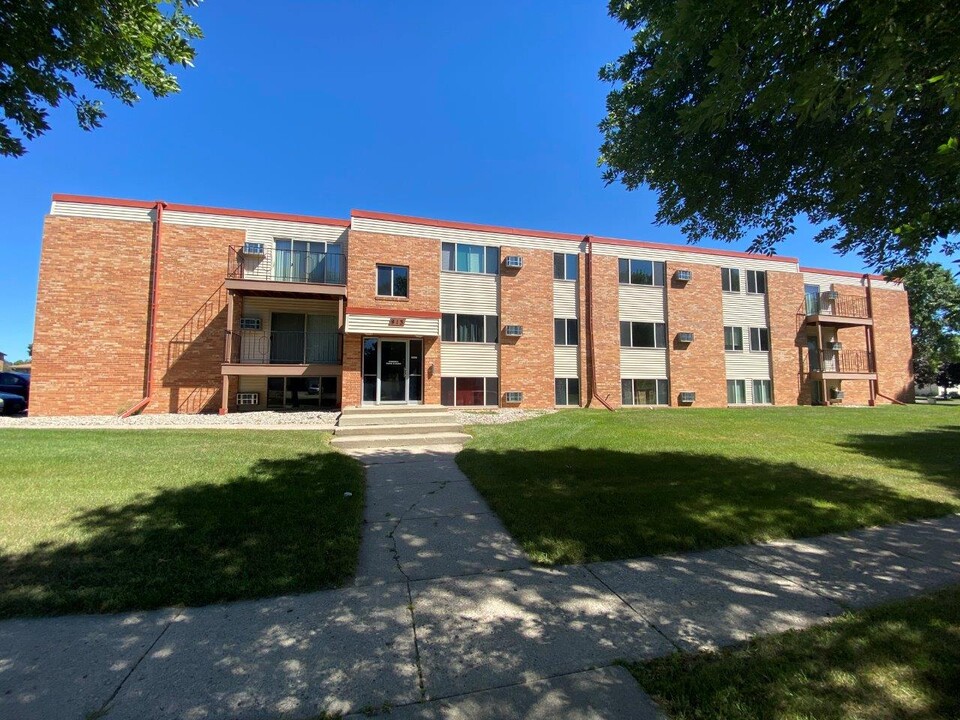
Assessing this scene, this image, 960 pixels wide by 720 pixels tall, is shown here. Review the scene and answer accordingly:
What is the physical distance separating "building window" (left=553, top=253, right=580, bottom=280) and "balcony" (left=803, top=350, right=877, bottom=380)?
13.4 m

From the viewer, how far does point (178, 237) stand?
50.9 ft

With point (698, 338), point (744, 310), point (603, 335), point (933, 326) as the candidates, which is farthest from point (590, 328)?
point (933, 326)

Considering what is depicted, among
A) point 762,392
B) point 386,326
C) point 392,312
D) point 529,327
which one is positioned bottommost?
point 762,392

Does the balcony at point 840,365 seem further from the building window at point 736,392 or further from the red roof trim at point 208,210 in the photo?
the red roof trim at point 208,210

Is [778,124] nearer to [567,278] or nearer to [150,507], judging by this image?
[150,507]

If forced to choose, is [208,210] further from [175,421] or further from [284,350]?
[175,421]

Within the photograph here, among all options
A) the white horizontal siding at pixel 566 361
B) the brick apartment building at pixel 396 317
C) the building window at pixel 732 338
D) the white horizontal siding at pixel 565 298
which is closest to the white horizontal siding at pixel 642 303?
the brick apartment building at pixel 396 317

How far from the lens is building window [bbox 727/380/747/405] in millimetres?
20906

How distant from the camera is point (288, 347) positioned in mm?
16594

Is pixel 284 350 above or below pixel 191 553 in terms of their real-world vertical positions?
above

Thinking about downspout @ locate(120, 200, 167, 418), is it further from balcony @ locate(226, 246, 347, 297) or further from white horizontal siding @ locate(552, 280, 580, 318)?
white horizontal siding @ locate(552, 280, 580, 318)

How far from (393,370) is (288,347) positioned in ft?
13.9

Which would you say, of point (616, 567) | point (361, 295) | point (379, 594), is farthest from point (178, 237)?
point (616, 567)

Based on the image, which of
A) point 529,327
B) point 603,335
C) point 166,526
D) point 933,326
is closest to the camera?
point 166,526
